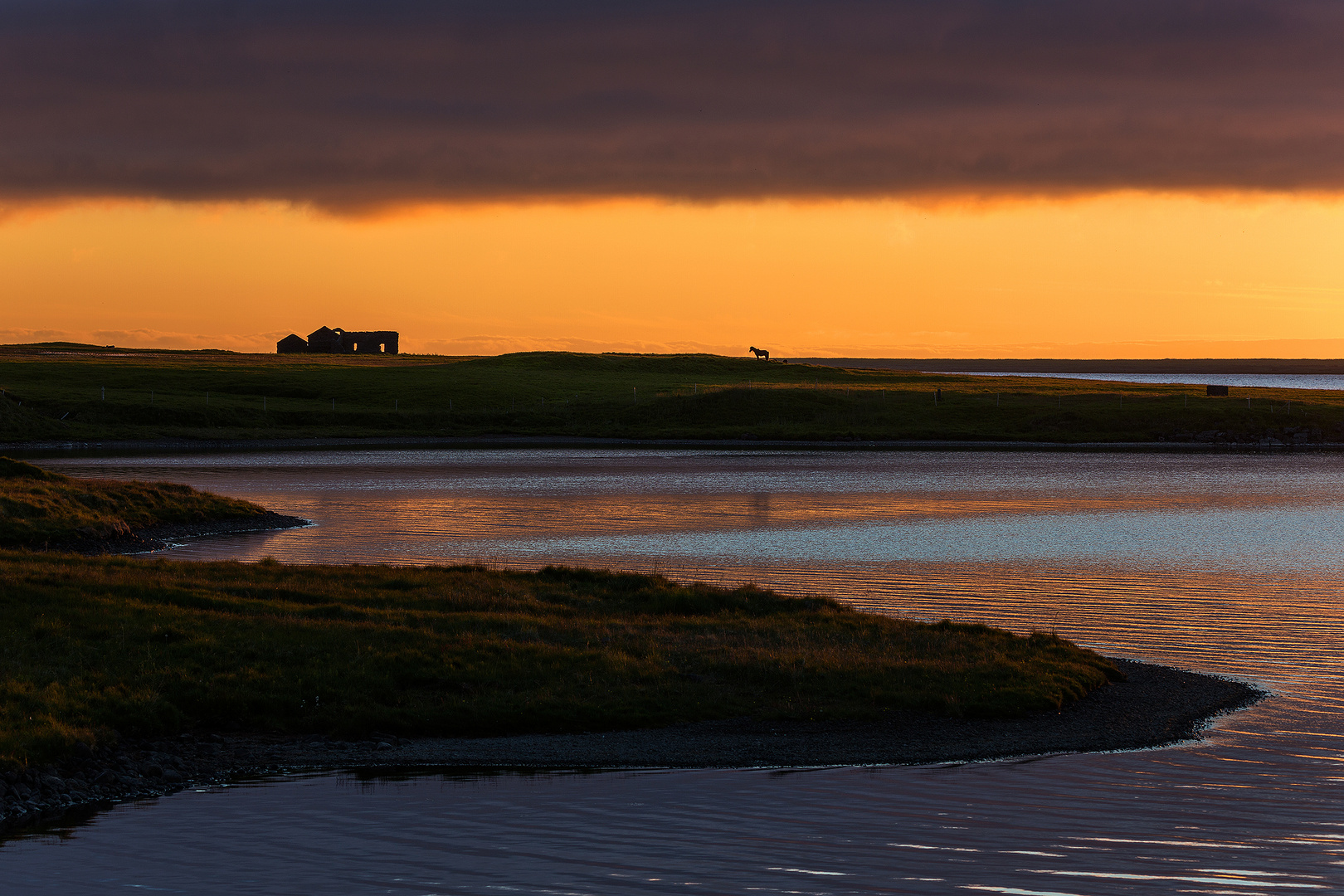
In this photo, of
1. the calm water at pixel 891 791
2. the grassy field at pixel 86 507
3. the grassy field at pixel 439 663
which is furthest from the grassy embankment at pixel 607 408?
the grassy field at pixel 439 663

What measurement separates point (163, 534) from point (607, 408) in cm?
9431

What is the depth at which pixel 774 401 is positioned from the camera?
142125mm

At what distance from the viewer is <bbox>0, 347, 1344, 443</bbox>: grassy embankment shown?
126 metres

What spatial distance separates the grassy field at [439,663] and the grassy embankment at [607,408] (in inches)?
3800

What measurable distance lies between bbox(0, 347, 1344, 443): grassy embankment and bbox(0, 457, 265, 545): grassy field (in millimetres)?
64897

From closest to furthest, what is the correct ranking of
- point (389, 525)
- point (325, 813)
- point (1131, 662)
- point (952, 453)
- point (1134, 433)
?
point (325, 813) → point (1131, 662) → point (389, 525) → point (952, 453) → point (1134, 433)

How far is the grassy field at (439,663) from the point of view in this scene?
22125 mm

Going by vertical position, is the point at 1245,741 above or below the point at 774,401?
below

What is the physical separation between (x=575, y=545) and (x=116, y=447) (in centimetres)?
7917

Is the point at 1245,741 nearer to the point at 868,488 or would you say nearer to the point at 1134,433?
the point at 868,488

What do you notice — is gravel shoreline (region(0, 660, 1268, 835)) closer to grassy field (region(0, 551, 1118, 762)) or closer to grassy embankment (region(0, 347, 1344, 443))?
grassy field (region(0, 551, 1118, 762))

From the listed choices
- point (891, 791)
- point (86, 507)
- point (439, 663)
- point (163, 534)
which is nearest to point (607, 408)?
point (163, 534)

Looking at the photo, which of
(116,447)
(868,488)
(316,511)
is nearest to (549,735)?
(316,511)

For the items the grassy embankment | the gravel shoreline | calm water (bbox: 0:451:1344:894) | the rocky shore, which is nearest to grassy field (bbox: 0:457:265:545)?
the rocky shore
